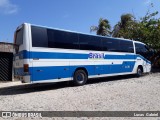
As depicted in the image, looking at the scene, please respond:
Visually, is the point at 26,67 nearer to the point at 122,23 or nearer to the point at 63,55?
the point at 63,55

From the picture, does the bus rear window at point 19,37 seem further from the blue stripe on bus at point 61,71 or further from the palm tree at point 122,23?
the palm tree at point 122,23

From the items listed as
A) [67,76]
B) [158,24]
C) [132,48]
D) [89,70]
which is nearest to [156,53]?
[158,24]

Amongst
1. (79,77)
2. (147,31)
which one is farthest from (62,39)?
(147,31)

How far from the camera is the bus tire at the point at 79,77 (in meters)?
12.4

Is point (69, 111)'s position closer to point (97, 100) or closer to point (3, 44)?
point (97, 100)

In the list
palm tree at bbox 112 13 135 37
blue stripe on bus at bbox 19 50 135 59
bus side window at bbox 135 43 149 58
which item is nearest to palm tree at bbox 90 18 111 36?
palm tree at bbox 112 13 135 37

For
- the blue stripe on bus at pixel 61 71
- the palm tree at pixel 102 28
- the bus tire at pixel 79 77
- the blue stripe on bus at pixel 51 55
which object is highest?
the palm tree at pixel 102 28

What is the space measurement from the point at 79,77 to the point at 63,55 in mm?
1669

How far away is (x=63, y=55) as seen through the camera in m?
11.8

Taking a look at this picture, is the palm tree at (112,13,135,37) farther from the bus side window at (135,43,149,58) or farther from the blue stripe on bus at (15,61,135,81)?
the blue stripe on bus at (15,61,135,81)

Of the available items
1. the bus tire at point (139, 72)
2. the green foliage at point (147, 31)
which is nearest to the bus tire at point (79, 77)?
the bus tire at point (139, 72)

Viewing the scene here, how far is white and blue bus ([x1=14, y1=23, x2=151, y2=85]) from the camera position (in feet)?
34.6

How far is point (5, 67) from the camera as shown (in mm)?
18578

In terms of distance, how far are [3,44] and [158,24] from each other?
14157 millimetres
